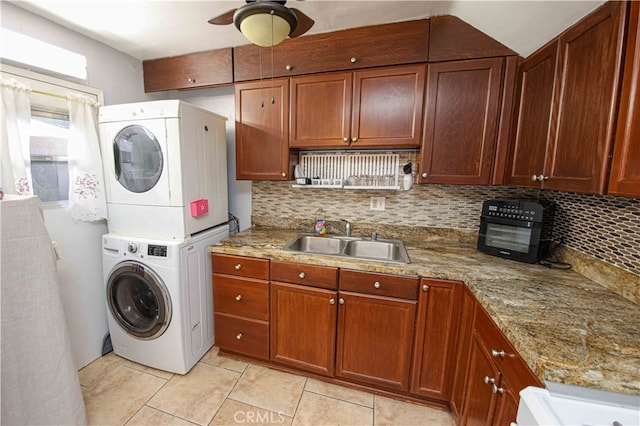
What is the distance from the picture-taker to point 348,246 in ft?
6.75

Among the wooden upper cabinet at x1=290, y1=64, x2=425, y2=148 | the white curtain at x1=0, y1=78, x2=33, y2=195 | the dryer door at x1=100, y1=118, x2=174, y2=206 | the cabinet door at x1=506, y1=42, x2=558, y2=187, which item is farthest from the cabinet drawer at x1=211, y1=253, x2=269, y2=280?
the cabinet door at x1=506, y1=42, x2=558, y2=187

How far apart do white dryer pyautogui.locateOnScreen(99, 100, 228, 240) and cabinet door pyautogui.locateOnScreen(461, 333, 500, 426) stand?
1.84m

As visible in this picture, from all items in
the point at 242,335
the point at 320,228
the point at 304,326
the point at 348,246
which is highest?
the point at 320,228

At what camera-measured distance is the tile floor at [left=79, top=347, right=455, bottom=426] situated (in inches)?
60.0

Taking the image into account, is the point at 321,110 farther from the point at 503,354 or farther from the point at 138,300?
→ the point at 138,300

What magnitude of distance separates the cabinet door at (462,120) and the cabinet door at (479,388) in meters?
1.01

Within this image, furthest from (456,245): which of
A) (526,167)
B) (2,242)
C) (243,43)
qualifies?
(2,242)

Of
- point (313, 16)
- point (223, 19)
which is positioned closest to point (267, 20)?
point (223, 19)

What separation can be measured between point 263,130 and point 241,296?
49.3 inches

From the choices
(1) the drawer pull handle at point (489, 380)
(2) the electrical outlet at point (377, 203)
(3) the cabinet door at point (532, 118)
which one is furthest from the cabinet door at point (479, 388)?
(2) the electrical outlet at point (377, 203)

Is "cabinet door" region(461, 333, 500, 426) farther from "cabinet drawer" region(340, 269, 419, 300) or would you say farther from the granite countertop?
"cabinet drawer" region(340, 269, 419, 300)

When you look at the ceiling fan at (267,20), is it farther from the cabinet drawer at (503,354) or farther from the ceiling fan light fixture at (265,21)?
the cabinet drawer at (503,354)

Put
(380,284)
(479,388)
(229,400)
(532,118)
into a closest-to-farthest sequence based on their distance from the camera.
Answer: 1. (479,388)
2. (532,118)
3. (380,284)
4. (229,400)

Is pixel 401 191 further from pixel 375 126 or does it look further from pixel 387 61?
pixel 387 61
